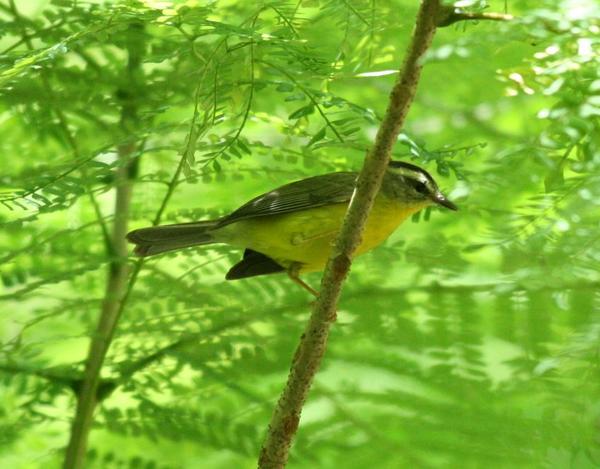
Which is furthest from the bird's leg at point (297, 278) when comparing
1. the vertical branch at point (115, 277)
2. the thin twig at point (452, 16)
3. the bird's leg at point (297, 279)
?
the thin twig at point (452, 16)

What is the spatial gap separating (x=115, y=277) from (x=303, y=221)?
2.88ft

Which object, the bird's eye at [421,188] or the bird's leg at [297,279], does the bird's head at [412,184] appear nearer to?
the bird's eye at [421,188]

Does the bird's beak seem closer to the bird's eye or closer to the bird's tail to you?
the bird's eye

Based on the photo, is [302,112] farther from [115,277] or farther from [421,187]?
[421,187]

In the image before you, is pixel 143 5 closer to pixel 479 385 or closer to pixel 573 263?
pixel 573 263

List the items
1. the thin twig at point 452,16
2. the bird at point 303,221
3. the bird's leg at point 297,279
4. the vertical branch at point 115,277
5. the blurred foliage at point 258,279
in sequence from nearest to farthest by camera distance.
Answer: the thin twig at point 452,16
the blurred foliage at point 258,279
the vertical branch at point 115,277
the bird's leg at point 297,279
the bird at point 303,221

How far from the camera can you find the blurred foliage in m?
2.18

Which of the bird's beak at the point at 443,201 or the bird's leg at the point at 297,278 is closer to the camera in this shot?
the bird's beak at the point at 443,201

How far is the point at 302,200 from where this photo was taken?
11.0 feet

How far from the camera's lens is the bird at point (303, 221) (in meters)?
3.14

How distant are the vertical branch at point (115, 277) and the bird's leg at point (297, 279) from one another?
0.56 m

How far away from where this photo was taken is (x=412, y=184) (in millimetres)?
3324

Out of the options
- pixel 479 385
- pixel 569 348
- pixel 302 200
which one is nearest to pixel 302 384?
pixel 569 348

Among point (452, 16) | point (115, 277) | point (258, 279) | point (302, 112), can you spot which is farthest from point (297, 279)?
point (452, 16)
